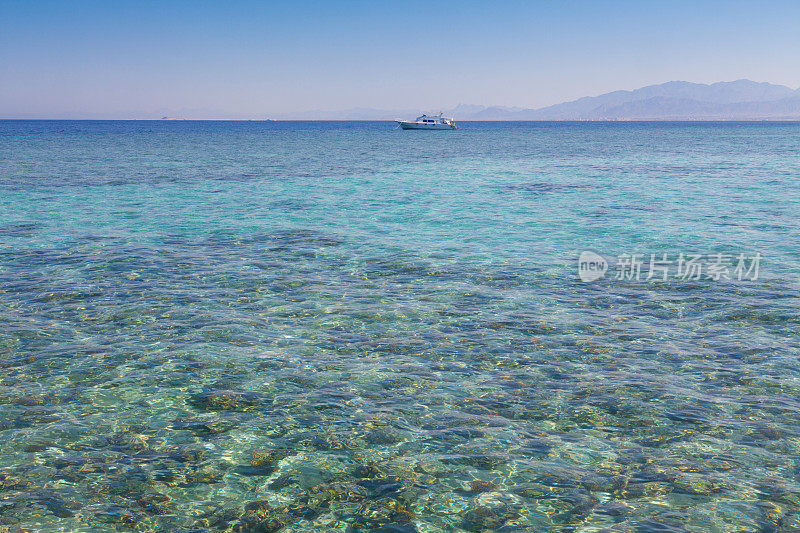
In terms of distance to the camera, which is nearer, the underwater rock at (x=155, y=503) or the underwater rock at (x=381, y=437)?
the underwater rock at (x=155, y=503)

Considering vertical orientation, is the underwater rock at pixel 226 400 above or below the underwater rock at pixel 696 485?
above

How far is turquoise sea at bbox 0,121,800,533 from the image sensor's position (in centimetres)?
770

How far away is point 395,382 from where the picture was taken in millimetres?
11211

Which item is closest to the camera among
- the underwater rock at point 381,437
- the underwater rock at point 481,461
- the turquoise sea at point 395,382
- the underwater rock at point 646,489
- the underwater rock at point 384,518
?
the underwater rock at point 384,518

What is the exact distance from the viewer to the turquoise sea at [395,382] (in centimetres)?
770

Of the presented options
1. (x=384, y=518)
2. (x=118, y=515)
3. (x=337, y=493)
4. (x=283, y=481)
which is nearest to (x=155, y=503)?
(x=118, y=515)

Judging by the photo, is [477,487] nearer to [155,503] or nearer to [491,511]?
[491,511]

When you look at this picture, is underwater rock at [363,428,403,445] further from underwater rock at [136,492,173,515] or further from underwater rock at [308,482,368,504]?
underwater rock at [136,492,173,515]

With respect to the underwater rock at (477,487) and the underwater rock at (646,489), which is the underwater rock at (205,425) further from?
the underwater rock at (646,489)

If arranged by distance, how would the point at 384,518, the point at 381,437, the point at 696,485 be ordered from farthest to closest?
the point at 381,437, the point at 696,485, the point at 384,518

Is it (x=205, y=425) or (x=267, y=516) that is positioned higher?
(x=205, y=425)

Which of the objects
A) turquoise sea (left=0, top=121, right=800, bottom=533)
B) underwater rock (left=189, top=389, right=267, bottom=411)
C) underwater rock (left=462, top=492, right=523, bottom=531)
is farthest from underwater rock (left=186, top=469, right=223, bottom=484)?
underwater rock (left=462, top=492, right=523, bottom=531)

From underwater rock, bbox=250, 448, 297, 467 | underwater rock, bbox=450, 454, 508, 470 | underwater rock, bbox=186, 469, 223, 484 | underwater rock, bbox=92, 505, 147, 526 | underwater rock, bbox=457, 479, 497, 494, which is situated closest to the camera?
underwater rock, bbox=92, 505, 147, 526

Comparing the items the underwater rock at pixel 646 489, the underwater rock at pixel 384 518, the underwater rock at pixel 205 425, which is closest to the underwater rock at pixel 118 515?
the underwater rock at pixel 205 425
